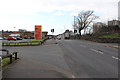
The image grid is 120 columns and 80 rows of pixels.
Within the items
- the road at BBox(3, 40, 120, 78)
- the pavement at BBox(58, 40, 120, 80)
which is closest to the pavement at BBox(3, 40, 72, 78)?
the road at BBox(3, 40, 120, 78)

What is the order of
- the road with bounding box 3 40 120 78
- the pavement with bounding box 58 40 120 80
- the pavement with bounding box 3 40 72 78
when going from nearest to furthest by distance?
the pavement with bounding box 3 40 72 78
the road with bounding box 3 40 120 78
the pavement with bounding box 58 40 120 80

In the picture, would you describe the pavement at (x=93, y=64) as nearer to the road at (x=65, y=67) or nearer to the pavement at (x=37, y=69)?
the road at (x=65, y=67)

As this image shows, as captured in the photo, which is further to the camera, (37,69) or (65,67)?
(65,67)

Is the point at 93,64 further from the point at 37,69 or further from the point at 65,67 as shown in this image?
the point at 37,69

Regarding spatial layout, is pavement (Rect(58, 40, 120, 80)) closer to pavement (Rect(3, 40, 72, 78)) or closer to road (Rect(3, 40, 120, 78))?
road (Rect(3, 40, 120, 78))

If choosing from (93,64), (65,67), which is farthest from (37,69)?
(93,64)

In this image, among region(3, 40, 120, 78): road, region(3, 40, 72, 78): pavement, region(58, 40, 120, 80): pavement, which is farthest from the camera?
region(58, 40, 120, 80): pavement

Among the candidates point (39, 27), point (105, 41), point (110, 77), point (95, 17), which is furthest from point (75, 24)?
point (110, 77)

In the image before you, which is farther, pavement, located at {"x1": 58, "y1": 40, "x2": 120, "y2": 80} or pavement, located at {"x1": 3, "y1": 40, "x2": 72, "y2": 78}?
pavement, located at {"x1": 58, "y1": 40, "x2": 120, "y2": 80}

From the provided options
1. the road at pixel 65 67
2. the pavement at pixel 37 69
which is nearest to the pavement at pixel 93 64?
the road at pixel 65 67

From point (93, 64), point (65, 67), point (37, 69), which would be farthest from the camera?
point (93, 64)

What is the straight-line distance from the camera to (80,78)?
25.2ft

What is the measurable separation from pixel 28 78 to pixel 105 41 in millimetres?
34627

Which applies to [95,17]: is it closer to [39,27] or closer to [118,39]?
[39,27]
